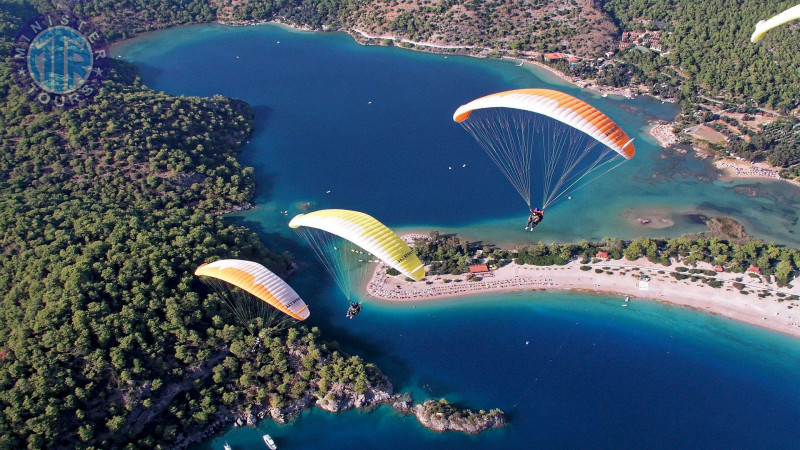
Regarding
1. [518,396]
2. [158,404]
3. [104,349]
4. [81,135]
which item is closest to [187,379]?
[158,404]

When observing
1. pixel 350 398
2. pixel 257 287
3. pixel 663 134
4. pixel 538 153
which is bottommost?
pixel 350 398

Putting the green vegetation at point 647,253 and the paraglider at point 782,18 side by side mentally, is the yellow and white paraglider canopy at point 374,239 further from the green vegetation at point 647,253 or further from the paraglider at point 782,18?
the paraglider at point 782,18

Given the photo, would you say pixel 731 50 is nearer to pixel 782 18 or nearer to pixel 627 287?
pixel 627 287

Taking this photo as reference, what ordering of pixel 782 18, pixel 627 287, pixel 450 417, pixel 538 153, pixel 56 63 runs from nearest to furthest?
pixel 782 18
pixel 450 417
pixel 627 287
pixel 56 63
pixel 538 153

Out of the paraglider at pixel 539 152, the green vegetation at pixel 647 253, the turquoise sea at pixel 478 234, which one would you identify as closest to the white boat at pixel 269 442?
the turquoise sea at pixel 478 234

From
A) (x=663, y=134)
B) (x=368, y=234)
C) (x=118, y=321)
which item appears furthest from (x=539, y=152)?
(x=118, y=321)

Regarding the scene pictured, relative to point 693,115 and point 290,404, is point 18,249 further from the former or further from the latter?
point 693,115

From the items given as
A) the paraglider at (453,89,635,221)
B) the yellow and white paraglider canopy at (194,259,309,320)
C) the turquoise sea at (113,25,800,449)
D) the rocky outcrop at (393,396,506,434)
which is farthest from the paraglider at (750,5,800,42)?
the yellow and white paraglider canopy at (194,259,309,320)

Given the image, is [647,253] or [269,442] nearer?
[269,442]
